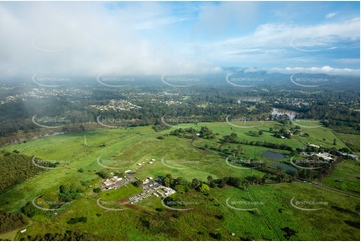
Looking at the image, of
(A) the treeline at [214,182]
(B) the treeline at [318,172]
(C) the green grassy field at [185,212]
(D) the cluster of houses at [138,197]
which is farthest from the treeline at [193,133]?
(D) the cluster of houses at [138,197]

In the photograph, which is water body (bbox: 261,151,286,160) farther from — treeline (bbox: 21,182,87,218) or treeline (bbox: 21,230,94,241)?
treeline (bbox: 21,230,94,241)

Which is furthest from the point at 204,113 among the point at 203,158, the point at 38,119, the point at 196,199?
the point at 196,199

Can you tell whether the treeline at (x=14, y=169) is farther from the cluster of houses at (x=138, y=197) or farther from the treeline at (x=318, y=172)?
the treeline at (x=318, y=172)

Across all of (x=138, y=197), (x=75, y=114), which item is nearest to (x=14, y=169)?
(x=138, y=197)

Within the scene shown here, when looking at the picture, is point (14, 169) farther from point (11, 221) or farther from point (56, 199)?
point (11, 221)

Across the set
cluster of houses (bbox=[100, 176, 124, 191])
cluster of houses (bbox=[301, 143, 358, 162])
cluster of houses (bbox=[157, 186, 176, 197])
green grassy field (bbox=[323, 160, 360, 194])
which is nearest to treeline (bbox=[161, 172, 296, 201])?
cluster of houses (bbox=[157, 186, 176, 197])

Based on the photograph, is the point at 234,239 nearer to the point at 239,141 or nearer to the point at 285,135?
the point at 239,141
